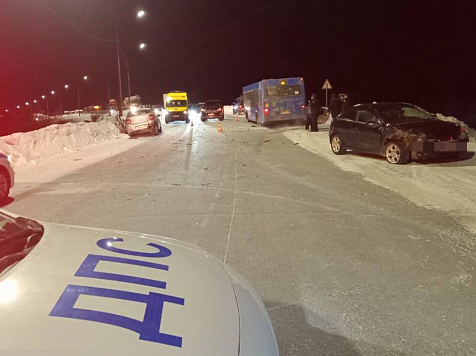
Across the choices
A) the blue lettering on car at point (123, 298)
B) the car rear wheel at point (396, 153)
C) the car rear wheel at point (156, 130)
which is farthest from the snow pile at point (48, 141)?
the blue lettering on car at point (123, 298)

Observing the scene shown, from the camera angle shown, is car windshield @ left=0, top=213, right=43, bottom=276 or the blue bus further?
the blue bus

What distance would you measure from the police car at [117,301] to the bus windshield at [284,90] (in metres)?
23.6

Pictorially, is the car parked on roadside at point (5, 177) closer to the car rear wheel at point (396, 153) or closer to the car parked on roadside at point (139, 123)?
the car rear wheel at point (396, 153)

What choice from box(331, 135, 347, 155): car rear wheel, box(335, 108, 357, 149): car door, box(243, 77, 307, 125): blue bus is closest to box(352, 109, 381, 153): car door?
box(335, 108, 357, 149): car door

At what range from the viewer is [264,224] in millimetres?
6449

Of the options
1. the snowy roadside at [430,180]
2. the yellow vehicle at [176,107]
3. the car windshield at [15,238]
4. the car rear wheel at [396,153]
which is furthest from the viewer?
the yellow vehicle at [176,107]

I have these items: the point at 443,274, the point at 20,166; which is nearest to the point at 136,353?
the point at 443,274

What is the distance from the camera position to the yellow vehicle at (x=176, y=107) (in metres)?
38.3

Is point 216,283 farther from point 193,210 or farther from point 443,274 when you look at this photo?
point 193,210

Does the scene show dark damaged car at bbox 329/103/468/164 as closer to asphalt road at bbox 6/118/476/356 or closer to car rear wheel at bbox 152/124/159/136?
asphalt road at bbox 6/118/476/356

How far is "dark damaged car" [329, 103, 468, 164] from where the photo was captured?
34.1 feet

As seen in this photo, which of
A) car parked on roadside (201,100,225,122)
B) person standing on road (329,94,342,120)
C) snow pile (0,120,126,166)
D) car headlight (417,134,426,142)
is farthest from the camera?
car parked on roadside (201,100,225,122)

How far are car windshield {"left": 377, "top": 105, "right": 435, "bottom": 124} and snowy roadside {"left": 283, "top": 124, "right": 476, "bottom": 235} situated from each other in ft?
3.78

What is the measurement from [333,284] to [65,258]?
272cm
